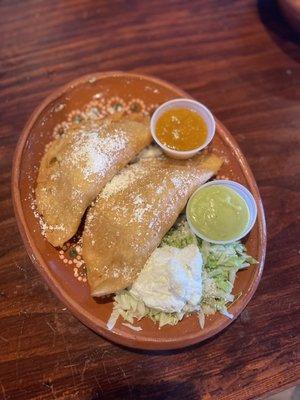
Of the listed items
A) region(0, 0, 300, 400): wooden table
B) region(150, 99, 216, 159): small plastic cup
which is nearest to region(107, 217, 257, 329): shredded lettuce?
region(0, 0, 300, 400): wooden table

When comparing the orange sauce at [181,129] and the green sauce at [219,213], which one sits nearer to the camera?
the green sauce at [219,213]

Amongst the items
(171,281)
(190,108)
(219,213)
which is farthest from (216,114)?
(171,281)

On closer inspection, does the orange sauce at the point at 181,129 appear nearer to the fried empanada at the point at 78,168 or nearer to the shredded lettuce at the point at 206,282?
the fried empanada at the point at 78,168

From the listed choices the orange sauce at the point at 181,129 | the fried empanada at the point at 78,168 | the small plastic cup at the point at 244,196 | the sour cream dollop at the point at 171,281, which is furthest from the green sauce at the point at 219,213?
the fried empanada at the point at 78,168

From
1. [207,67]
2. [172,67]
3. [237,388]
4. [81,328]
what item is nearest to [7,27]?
[172,67]

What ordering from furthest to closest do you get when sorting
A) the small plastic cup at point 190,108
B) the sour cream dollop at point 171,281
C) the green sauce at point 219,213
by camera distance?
the small plastic cup at point 190,108
the green sauce at point 219,213
the sour cream dollop at point 171,281

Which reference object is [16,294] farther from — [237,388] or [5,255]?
[237,388]

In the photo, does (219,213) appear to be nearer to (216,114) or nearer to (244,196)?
(244,196)
